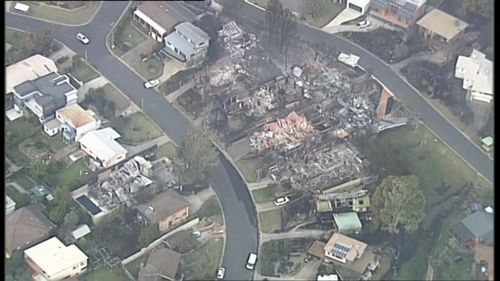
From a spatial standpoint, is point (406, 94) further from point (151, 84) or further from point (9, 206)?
point (9, 206)

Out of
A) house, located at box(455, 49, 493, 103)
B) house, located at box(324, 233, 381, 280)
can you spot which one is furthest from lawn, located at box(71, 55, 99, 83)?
house, located at box(455, 49, 493, 103)

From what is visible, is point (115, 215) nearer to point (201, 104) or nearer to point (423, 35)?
point (201, 104)

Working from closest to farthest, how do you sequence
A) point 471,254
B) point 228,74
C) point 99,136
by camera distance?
point 471,254 < point 99,136 < point 228,74

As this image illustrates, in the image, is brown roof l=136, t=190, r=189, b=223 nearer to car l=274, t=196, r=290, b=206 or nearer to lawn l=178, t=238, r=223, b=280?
lawn l=178, t=238, r=223, b=280

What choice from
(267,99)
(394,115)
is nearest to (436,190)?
(394,115)

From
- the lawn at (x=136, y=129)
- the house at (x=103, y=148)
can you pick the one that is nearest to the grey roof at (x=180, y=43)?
the lawn at (x=136, y=129)

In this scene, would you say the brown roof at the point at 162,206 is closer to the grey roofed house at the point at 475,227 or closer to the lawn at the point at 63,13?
the grey roofed house at the point at 475,227

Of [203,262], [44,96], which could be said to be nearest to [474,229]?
[203,262]
